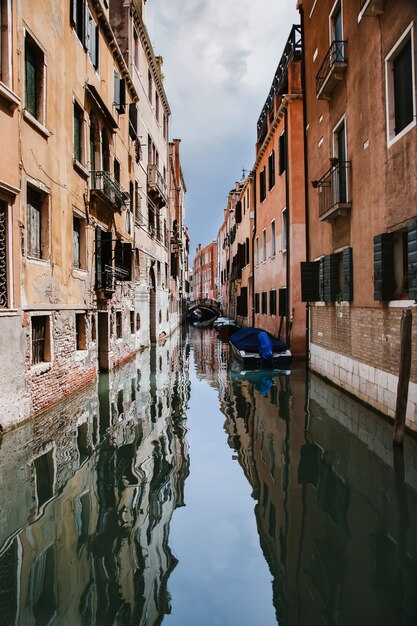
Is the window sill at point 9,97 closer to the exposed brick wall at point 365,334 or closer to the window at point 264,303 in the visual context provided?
the exposed brick wall at point 365,334

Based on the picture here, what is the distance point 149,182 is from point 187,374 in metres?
9.96

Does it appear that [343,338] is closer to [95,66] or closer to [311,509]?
[311,509]

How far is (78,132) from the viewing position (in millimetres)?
10742

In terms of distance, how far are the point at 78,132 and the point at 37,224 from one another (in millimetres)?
3444

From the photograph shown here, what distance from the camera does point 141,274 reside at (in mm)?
19172

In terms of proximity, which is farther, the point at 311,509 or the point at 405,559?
the point at 311,509

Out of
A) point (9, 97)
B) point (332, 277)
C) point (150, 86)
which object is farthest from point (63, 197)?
point (150, 86)

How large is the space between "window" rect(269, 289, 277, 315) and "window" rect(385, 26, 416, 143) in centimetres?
1120

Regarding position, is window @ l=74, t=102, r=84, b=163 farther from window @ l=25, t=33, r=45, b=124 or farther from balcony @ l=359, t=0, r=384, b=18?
balcony @ l=359, t=0, r=384, b=18

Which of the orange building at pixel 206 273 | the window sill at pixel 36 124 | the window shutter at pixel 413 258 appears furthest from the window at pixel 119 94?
the orange building at pixel 206 273

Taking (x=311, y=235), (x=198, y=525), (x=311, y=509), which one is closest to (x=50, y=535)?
(x=198, y=525)

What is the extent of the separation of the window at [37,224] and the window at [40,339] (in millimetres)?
1061

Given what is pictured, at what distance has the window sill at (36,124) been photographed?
24.4ft

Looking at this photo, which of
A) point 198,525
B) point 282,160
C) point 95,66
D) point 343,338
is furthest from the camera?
point 282,160
